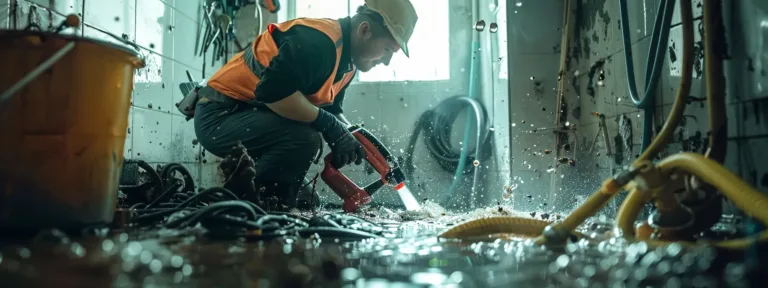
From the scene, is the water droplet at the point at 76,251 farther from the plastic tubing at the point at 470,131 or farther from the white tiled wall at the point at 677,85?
the plastic tubing at the point at 470,131

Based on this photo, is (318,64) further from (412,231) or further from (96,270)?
(96,270)

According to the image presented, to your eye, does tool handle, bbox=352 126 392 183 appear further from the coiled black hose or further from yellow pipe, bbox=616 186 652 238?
yellow pipe, bbox=616 186 652 238

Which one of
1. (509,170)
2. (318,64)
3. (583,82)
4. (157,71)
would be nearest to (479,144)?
(509,170)

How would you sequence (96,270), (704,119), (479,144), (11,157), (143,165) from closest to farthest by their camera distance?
1. (96,270)
2. (11,157)
3. (704,119)
4. (143,165)
5. (479,144)

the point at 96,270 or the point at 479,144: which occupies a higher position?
the point at 479,144

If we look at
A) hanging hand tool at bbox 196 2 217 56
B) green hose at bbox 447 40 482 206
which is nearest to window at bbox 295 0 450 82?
green hose at bbox 447 40 482 206

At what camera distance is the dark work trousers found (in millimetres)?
2576

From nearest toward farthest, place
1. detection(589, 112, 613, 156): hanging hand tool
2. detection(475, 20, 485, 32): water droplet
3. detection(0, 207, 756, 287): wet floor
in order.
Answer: detection(0, 207, 756, 287): wet floor → detection(589, 112, 613, 156): hanging hand tool → detection(475, 20, 485, 32): water droplet

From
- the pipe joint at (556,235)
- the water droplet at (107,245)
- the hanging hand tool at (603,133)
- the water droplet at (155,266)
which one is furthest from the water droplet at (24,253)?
the hanging hand tool at (603,133)

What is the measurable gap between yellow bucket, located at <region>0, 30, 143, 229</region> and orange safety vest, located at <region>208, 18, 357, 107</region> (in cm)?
118

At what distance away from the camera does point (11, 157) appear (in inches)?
48.8

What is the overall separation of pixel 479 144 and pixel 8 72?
3.18m

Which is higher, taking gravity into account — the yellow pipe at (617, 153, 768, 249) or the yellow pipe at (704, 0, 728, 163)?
the yellow pipe at (704, 0, 728, 163)

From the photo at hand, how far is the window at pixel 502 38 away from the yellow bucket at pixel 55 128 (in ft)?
7.60
